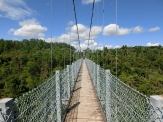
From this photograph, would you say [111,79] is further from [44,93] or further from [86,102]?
[86,102]

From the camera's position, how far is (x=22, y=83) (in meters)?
24.1

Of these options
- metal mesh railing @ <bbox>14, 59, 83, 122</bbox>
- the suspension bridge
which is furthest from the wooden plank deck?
metal mesh railing @ <bbox>14, 59, 83, 122</bbox>

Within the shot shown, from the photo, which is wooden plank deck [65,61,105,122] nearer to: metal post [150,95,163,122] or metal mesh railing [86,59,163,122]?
metal mesh railing [86,59,163,122]

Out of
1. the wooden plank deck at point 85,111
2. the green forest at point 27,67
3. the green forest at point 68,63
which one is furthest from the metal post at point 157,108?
the green forest at point 27,67

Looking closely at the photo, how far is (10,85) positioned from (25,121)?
2347cm

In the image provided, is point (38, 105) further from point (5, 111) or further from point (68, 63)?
point (68, 63)

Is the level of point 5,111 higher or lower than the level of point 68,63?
higher

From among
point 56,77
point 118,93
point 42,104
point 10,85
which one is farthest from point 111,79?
point 10,85

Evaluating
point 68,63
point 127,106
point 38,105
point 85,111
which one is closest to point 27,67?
point 68,63

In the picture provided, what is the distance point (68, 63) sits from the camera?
3528cm

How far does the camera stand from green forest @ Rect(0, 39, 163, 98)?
2129 cm

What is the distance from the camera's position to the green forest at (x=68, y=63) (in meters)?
21.3

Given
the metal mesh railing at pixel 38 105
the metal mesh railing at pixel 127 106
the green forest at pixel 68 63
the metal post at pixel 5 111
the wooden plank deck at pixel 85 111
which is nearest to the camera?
the metal post at pixel 5 111

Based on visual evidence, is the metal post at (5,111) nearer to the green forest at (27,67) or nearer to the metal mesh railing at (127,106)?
the metal mesh railing at (127,106)
